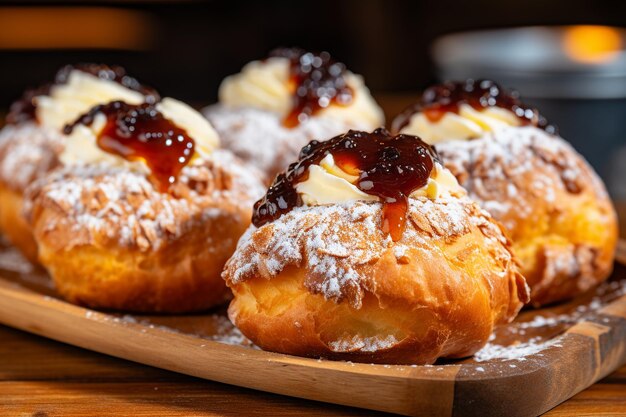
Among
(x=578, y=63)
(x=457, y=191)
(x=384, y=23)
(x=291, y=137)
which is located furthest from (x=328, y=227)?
(x=384, y=23)

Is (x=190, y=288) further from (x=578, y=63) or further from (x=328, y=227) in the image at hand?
(x=578, y=63)

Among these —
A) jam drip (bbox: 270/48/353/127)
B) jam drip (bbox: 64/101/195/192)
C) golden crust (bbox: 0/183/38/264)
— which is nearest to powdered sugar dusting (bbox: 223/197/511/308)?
jam drip (bbox: 64/101/195/192)

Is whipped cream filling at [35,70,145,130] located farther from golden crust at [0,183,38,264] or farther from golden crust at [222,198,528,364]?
golden crust at [222,198,528,364]

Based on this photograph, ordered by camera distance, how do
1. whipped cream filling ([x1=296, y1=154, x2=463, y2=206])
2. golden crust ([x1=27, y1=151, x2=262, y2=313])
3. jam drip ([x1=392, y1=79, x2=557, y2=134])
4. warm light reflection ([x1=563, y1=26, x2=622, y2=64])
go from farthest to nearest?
1. warm light reflection ([x1=563, y1=26, x2=622, y2=64])
2. jam drip ([x1=392, y1=79, x2=557, y2=134])
3. golden crust ([x1=27, y1=151, x2=262, y2=313])
4. whipped cream filling ([x1=296, y1=154, x2=463, y2=206])

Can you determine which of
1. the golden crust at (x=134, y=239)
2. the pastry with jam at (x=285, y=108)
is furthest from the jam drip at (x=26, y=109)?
the golden crust at (x=134, y=239)

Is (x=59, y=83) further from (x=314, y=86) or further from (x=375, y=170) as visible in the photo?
Result: (x=375, y=170)

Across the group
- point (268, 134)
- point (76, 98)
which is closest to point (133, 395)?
point (76, 98)

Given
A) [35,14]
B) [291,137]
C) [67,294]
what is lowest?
[67,294]
